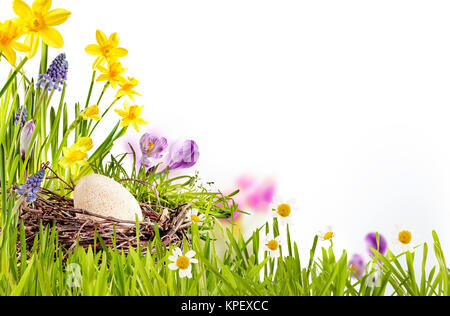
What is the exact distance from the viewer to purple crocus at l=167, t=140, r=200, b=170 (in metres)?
1.38

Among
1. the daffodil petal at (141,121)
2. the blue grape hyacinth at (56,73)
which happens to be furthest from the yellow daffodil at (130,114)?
the blue grape hyacinth at (56,73)

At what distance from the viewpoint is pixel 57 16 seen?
879mm

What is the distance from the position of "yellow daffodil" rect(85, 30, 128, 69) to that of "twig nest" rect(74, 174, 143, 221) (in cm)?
25

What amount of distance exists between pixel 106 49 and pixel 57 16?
24 centimetres

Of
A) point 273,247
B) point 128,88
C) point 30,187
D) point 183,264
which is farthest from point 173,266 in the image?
point 128,88

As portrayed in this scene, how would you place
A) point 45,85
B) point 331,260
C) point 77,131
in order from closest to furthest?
point 331,260 → point 45,85 → point 77,131

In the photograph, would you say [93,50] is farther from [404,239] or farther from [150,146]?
[404,239]

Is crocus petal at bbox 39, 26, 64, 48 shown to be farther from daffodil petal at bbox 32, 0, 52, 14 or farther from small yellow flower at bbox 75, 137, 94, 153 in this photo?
small yellow flower at bbox 75, 137, 94, 153
